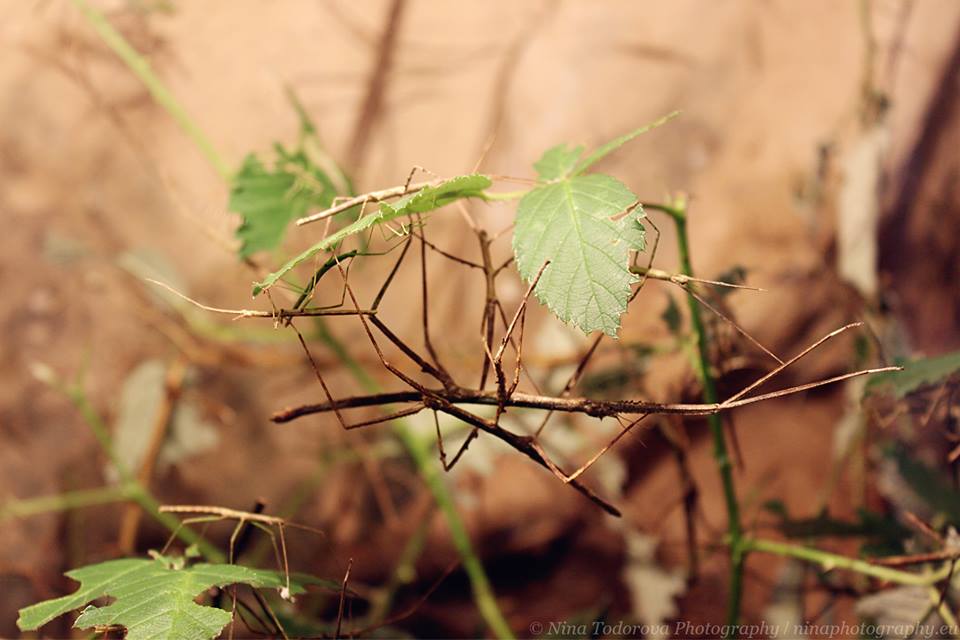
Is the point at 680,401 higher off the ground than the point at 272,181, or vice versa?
the point at 272,181

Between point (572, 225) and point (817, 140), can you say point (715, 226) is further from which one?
point (572, 225)

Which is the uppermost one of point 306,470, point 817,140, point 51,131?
point 51,131

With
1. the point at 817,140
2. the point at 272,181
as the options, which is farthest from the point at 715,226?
the point at 272,181

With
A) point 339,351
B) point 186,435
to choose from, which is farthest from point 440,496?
point 186,435

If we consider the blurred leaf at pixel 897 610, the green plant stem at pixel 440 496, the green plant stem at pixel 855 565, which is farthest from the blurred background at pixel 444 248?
the green plant stem at pixel 855 565

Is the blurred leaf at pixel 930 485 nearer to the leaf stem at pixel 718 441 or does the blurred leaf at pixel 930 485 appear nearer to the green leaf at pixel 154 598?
the leaf stem at pixel 718 441

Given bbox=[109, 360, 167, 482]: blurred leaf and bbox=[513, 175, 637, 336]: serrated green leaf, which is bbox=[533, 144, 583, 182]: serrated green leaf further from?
bbox=[109, 360, 167, 482]: blurred leaf

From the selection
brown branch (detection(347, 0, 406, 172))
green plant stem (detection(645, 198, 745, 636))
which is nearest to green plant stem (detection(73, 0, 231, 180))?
brown branch (detection(347, 0, 406, 172))
